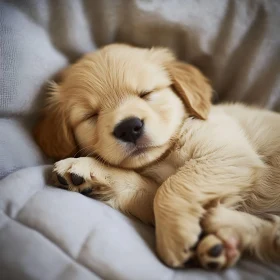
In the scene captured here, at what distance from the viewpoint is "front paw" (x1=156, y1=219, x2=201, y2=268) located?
1199 mm

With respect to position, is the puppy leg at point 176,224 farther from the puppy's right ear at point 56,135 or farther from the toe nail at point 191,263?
the puppy's right ear at point 56,135

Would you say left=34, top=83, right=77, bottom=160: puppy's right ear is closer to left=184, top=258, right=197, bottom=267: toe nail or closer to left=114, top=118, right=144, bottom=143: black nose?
left=114, top=118, right=144, bottom=143: black nose

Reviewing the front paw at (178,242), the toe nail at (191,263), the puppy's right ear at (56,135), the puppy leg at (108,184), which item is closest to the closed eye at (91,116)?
the puppy's right ear at (56,135)

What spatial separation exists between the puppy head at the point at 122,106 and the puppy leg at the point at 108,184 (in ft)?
0.21

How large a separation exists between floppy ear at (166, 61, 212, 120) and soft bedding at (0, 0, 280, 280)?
261 millimetres

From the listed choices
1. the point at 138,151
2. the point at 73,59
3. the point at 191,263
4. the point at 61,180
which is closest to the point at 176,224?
the point at 191,263

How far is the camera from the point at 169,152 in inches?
64.4

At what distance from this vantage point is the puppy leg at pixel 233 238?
1191mm

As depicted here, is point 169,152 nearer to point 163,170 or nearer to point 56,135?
point 163,170


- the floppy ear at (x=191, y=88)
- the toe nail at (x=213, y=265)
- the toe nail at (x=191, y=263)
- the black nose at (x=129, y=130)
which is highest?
the floppy ear at (x=191, y=88)

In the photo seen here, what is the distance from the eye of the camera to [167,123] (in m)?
1.59

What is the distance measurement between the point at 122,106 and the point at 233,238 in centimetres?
76

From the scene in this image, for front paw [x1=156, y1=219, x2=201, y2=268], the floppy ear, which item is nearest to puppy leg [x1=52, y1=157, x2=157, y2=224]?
front paw [x1=156, y1=219, x2=201, y2=268]

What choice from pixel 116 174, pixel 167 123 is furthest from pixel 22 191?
pixel 167 123
